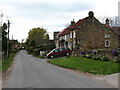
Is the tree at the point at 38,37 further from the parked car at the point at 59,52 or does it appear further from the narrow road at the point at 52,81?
the narrow road at the point at 52,81

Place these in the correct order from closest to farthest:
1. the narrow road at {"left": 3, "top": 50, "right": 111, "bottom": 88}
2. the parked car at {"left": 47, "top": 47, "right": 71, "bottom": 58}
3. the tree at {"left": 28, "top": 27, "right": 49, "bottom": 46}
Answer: the narrow road at {"left": 3, "top": 50, "right": 111, "bottom": 88} → the parked car at {"left": 47, "top": 47, "right": 71, "bottom": 58} → the tree at {"left": 28, "top": 27, "right": 49, "bottom": 46}

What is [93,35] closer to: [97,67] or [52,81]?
[97,67]

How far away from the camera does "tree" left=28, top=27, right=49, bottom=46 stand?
8300 centimetres

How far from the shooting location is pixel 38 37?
86.8 metres

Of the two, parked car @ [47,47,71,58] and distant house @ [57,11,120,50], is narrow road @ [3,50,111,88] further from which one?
distant house @ [57,11,120,50]

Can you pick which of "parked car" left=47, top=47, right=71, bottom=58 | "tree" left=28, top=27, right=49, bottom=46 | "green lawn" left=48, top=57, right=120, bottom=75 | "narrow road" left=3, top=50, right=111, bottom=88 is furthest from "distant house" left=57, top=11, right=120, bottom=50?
"tree" left=28, top=27, right=49, bottom=46

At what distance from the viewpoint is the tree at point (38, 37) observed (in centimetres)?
8300

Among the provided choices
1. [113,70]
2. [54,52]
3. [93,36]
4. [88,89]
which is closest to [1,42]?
[54,52]

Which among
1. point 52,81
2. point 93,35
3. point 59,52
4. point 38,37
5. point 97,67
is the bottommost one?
point 52,81

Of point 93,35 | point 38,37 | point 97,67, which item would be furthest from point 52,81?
point 38,37

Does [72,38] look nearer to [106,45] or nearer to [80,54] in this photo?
[106,45]

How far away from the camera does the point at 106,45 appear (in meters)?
44.6

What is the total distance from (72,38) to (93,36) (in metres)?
5.54

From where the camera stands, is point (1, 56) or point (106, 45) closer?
point (1, 56)
